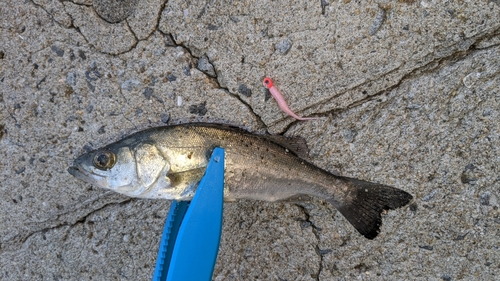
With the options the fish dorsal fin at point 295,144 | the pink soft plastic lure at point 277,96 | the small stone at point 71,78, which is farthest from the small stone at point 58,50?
the fish dorsal fin at point 295,144

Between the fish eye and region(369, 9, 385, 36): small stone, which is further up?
region(369, 9, 385, 36): small stone

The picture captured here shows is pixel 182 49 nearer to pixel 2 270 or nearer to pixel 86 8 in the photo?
pixel 86 8

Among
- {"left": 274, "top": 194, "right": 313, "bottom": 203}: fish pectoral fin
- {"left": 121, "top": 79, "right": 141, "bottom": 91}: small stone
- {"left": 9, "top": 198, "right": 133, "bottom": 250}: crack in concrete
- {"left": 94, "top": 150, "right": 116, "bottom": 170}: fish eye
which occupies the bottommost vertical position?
{"left": 9, "top": 198, "right": 133, "bottom": 250}: crack in concrete

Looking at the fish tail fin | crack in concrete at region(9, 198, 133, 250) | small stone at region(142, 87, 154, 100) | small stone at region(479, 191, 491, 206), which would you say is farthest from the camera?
crack in concrete at region(9, 198, 133, 250)

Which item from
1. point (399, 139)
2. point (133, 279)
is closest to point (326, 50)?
point (399, 139)

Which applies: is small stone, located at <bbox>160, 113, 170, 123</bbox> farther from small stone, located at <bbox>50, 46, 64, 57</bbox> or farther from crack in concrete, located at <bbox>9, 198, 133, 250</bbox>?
small stone, located at <bbox>50, 46, 64, 57</bbox>

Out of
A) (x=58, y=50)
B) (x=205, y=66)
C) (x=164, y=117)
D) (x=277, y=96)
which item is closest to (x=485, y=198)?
(x=277, y=96)

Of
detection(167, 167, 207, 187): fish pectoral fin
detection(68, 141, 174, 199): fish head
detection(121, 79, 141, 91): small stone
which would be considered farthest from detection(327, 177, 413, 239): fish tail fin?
detection(121, 79, 141, 91): small stone
